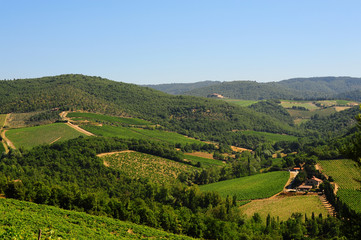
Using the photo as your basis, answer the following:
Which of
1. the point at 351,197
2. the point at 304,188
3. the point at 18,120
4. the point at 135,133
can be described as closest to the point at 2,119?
the point at 18,120

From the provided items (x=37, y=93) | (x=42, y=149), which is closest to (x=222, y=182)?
(x=42, y=149)

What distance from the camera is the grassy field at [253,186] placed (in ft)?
281

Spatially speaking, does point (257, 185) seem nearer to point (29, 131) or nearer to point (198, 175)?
point (198, 175)

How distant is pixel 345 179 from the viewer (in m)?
86.6

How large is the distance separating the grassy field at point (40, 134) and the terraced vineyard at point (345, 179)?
311 ft

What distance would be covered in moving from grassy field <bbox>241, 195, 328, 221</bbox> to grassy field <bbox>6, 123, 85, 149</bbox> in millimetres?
80035

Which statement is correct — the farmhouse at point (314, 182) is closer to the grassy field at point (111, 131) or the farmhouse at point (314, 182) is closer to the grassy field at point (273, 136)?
the grassy field at point (111, 131)

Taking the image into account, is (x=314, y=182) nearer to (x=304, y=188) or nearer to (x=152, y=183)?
(x=304, y=188)

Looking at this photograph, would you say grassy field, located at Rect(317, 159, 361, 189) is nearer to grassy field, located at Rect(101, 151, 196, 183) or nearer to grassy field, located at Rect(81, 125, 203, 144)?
grassy field, located at Rect(101, 151, 196, 183)

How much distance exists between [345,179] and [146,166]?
61.4m

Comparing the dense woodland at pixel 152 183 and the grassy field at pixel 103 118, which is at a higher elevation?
the grassy field at pixel 103 118

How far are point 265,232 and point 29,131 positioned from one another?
351 feet

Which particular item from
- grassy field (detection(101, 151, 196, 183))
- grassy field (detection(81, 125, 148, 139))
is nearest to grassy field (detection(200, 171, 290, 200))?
grassy field (detection(101, 151, 196, 183))

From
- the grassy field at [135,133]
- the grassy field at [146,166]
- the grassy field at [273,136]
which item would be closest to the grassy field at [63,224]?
the grassy field at [146,166]
